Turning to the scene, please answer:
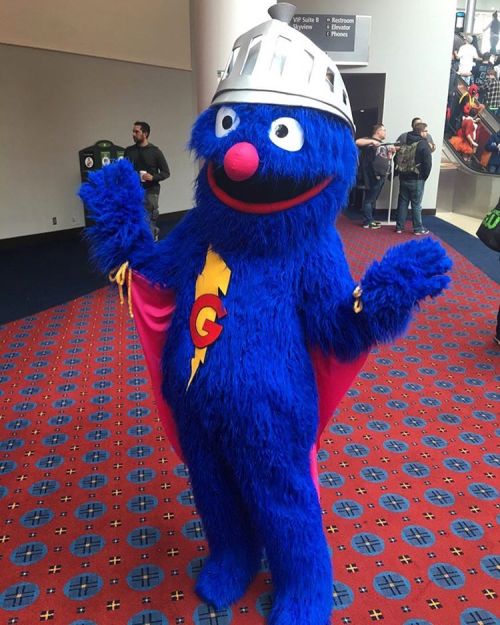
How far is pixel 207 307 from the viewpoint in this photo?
1261mm

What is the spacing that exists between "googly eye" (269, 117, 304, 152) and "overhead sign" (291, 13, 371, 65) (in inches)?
257

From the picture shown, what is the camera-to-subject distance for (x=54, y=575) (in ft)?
5.41

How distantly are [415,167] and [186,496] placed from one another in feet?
17.7

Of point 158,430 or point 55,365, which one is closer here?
point 158,430

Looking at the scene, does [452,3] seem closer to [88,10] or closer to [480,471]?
[88,10]

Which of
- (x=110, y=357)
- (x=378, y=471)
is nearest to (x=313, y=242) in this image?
(x=378, y=471)

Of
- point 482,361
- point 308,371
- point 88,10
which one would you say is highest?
point 88,10

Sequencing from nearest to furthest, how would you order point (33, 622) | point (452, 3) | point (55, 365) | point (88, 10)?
point (33, 622) < point (55, 365) < point (88, 10) < point (452, 3)

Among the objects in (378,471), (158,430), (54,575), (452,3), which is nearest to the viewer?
(54,575)

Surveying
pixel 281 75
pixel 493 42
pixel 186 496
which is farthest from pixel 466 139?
pixel 281 75

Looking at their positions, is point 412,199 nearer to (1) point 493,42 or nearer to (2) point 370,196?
(2) point 370,196

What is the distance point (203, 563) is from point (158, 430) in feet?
2.71

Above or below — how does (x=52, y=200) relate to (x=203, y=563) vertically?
above

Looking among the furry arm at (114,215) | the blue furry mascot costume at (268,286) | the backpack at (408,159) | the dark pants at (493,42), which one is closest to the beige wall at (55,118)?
the backpack at (408,159)
